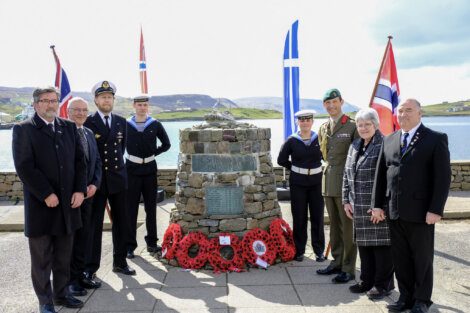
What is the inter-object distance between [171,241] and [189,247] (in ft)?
0.98

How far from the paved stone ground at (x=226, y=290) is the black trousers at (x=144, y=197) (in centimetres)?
24

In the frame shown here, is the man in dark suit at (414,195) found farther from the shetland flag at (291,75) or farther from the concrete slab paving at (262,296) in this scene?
the shetland flag at (291,75)

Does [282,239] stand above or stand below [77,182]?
below

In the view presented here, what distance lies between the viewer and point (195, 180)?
16.5 feet

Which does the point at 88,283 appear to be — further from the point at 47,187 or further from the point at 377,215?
the point at 377,215

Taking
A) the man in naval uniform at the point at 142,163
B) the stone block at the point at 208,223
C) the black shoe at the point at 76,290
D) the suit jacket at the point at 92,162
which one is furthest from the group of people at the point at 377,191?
the black shoe at the point at 76,290

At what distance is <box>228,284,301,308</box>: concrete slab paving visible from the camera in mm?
3714

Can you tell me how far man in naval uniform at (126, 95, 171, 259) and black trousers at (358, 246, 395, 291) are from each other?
2.72 m

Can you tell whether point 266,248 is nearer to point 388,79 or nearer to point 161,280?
point 161,280

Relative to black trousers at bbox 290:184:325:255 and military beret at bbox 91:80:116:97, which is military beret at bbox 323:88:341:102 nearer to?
black trousers at bbox 290:184:325:255

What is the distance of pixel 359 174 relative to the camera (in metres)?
3.73

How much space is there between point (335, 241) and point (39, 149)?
10.1 ft

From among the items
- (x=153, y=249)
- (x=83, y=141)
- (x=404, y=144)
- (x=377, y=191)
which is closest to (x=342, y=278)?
(x=377, y=191)

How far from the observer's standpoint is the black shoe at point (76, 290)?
397 centimetres
